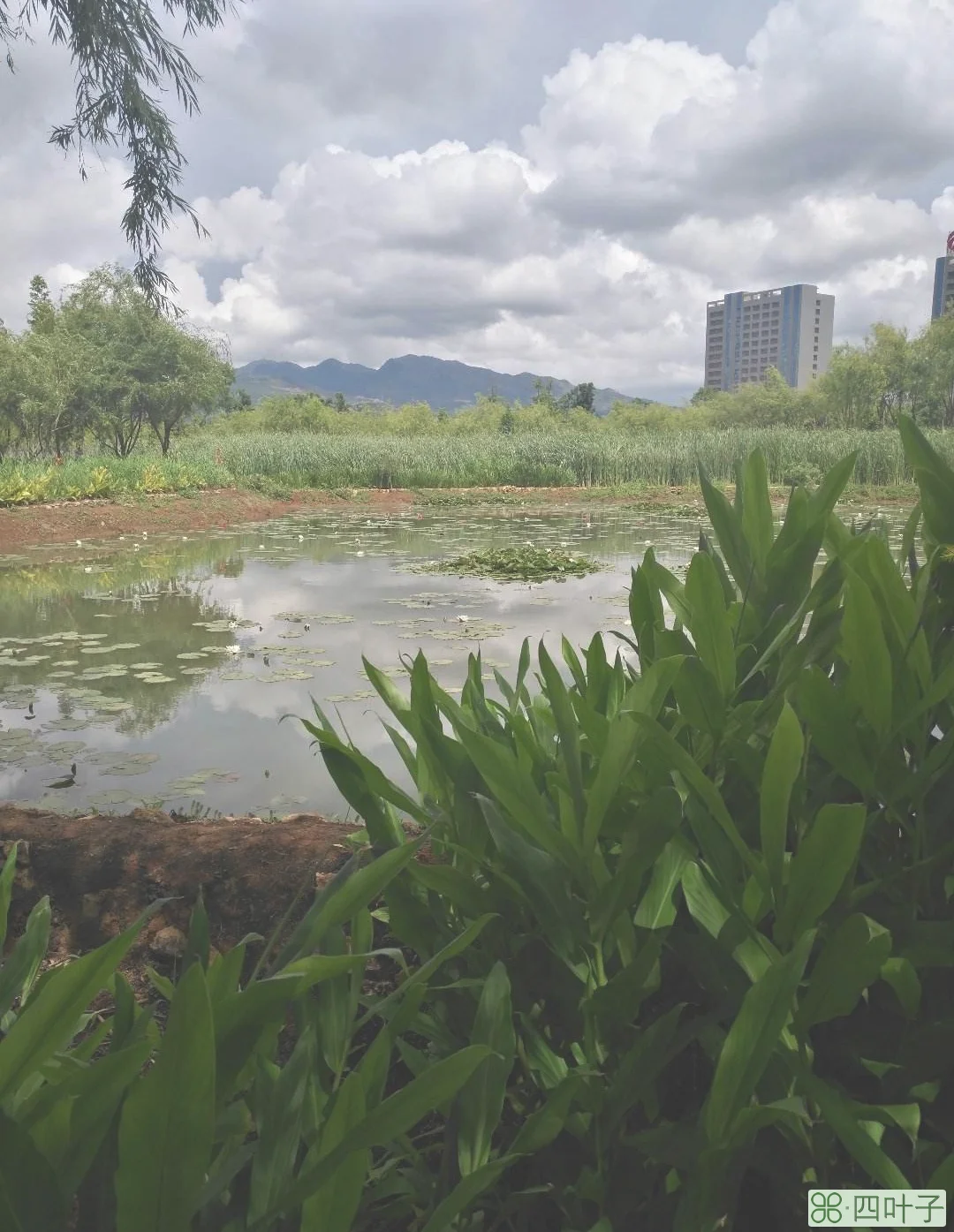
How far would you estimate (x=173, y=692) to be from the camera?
181 inches

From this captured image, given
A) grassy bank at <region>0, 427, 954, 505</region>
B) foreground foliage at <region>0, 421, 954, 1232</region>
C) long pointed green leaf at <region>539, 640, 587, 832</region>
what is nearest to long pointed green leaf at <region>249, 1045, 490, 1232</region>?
foreground foliage at <region>0, 421, 954, 1232</region>

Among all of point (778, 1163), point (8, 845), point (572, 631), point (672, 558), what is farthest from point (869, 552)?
point (672, 558)

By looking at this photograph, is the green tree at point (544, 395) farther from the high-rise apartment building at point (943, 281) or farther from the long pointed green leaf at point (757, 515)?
the long pointed green leaf at point (757, 515)

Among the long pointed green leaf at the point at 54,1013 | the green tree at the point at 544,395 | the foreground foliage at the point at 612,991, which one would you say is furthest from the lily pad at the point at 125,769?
the green tree at the point at 544,395

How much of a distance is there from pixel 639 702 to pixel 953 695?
1.01ft

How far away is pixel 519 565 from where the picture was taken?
29.1ft

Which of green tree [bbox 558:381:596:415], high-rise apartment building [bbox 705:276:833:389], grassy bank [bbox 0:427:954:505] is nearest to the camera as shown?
grassy bank [bbox 0:427:954:505]

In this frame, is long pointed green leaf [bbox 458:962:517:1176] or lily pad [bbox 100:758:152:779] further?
lily pad [bbox 100:758:152:779]

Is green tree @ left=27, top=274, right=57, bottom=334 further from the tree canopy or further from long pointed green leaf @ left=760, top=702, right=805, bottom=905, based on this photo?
long pointed green leaf @ left=760, top=702, right=805, bottom=905

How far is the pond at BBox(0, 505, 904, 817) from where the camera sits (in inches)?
134

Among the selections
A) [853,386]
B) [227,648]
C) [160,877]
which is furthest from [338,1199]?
[853,386]

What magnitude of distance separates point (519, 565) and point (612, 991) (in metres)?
8.21

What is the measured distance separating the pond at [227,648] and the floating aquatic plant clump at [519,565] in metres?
0.25

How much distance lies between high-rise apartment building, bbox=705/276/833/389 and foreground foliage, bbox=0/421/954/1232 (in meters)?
137
